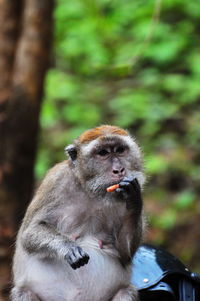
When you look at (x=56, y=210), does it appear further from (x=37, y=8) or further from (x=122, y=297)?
(x=37, y=8)

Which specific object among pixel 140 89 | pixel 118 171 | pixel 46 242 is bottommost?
pixel 46 242

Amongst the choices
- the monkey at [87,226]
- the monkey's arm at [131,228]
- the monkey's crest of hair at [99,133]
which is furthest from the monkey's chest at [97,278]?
the monkey's crest of hair at [99,133]

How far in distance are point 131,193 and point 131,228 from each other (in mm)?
376

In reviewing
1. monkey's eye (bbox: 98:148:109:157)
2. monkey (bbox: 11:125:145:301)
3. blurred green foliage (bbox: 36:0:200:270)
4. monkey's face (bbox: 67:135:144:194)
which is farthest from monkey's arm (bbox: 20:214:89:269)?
blurred green foliage (bbox: 36:0:200:270)

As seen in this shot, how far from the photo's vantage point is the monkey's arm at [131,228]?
4598 millimetres

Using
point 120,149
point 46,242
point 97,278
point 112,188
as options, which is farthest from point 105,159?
point 97,278

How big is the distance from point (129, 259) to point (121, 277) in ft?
0.44

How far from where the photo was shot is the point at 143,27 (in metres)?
11.4

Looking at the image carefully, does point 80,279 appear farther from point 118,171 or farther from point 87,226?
point 118,171

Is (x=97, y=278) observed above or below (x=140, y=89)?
below

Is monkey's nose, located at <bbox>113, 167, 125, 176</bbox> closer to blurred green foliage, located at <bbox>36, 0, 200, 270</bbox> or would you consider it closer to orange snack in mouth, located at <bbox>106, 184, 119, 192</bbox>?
orange snack in mouth, located at <bbox>106, 184, 119, 192</bbox>

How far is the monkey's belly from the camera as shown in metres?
4.71

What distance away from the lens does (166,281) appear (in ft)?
14.2

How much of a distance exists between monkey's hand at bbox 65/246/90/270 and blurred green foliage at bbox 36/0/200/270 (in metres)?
5.38
